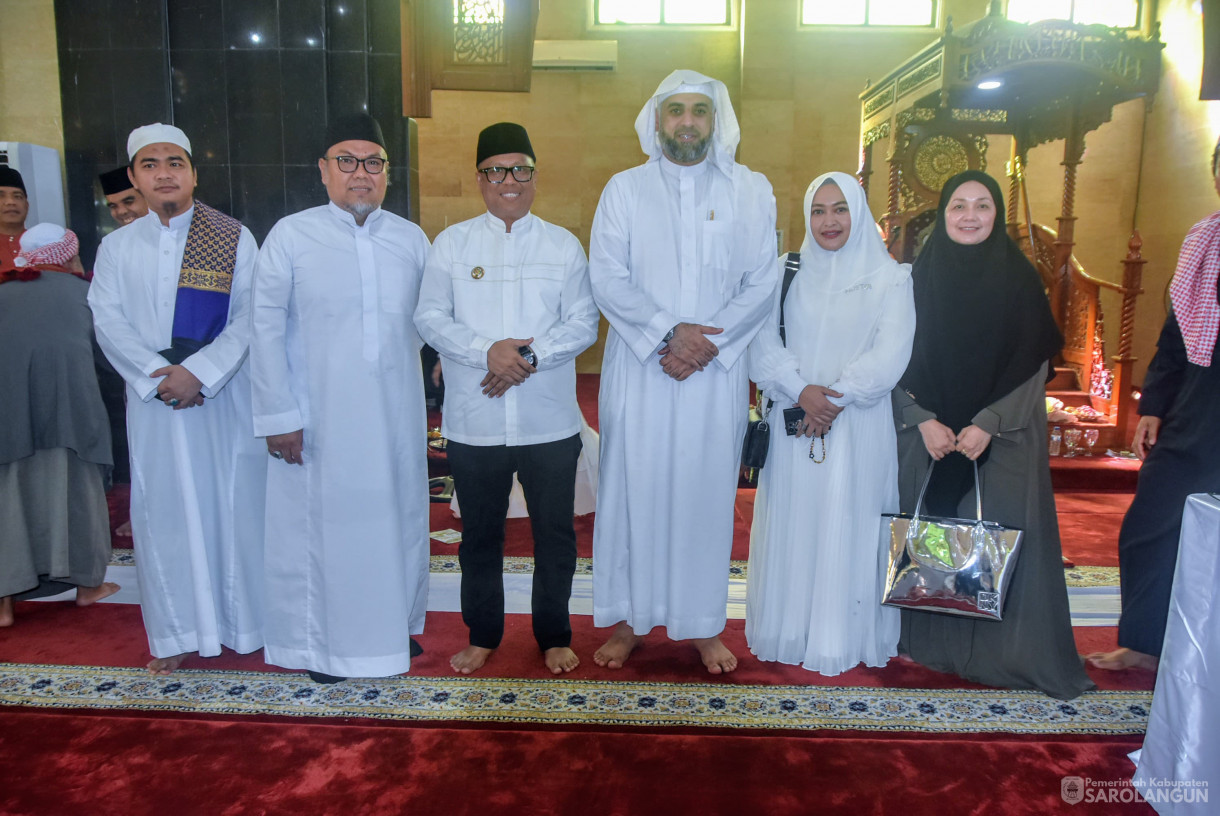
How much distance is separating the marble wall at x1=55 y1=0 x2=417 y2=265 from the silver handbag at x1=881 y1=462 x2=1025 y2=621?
3.21 m

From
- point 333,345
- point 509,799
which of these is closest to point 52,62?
point 333,345

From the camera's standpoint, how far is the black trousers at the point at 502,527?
8.69 feet

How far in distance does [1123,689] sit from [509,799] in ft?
6.52

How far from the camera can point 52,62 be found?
4.93m

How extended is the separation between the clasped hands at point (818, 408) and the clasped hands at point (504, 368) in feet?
2.84

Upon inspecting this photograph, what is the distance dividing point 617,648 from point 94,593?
2192 mm

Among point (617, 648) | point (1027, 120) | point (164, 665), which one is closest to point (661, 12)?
point (1027, 120)

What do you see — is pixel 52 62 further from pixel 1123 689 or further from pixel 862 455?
pixel 1123 689

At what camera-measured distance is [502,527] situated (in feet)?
8.95

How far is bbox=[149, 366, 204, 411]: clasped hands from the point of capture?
2562mm

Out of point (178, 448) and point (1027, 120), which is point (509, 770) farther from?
point (1027, 120)

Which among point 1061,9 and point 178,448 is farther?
point 1061,9

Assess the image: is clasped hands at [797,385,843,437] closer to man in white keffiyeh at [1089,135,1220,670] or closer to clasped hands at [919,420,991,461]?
clasped hands at [919,420,991,461]

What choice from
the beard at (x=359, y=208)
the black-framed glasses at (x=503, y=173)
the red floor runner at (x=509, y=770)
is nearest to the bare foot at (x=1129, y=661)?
the red floor runner at (x=509, y=770)
